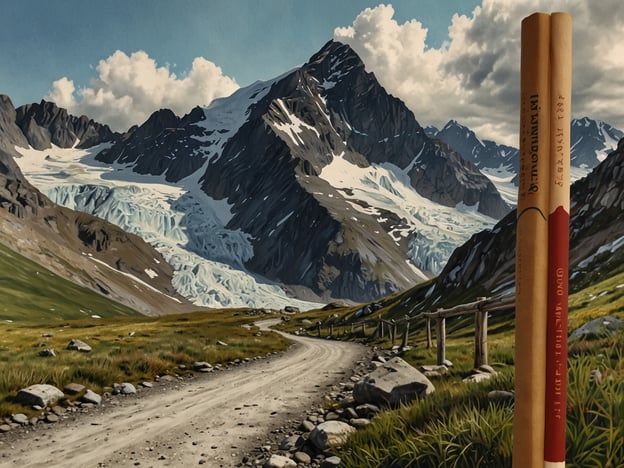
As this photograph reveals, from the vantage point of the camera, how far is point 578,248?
191 ft

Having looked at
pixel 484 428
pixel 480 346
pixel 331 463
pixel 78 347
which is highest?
pixel 484 428

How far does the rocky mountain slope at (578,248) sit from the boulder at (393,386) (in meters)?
38.4

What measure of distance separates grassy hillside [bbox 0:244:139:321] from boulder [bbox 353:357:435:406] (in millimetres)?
136395

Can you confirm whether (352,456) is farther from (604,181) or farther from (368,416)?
(604,181)

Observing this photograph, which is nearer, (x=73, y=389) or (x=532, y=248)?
(x=532, y=248)

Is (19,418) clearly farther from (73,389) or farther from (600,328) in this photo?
(600,328)

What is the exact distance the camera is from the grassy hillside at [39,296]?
13362 centimetres

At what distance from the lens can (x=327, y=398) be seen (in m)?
15.0

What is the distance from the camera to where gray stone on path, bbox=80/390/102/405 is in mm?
14242

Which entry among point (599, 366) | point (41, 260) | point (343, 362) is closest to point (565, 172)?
point (599, 366)

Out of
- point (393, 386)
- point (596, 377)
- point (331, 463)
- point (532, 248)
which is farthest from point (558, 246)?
point (393, 386)

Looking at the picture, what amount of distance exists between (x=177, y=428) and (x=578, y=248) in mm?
60783

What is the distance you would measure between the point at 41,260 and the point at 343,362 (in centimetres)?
21153

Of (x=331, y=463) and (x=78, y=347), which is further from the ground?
(x=331, y=463)
